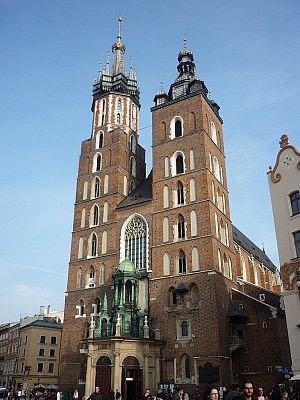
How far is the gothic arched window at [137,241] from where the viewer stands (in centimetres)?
3228

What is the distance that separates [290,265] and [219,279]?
353 inches

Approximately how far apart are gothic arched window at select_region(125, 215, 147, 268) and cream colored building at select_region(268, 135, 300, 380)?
12.7 metres

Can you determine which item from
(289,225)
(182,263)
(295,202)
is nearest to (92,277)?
(182,263)

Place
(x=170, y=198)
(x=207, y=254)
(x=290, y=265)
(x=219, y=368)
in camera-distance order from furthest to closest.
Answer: (x=170, y=198), (x=207, y=254), (x=219, y=368), (x=290, y=265)

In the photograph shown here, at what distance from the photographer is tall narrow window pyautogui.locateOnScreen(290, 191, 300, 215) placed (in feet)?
68.9

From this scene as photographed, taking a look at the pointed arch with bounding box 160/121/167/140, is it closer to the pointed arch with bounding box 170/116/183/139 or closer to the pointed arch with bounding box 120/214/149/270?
the pointed arch with bounding box 170/116/183/139

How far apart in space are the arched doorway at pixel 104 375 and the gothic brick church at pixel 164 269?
6 centimetres

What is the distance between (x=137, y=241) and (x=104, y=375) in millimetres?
10474

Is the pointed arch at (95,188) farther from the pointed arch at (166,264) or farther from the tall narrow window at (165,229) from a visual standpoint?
the pointed arch at (166,264)

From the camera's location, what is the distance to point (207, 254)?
29.0m

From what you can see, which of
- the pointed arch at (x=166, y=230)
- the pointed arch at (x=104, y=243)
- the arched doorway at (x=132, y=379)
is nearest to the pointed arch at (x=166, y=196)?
the pointed arch at (x=166, y=230)

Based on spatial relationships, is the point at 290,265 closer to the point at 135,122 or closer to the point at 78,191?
the point at 78,191

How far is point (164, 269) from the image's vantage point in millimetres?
30516

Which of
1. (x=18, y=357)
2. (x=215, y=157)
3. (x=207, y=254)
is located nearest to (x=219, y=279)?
(x=207, y=254)
